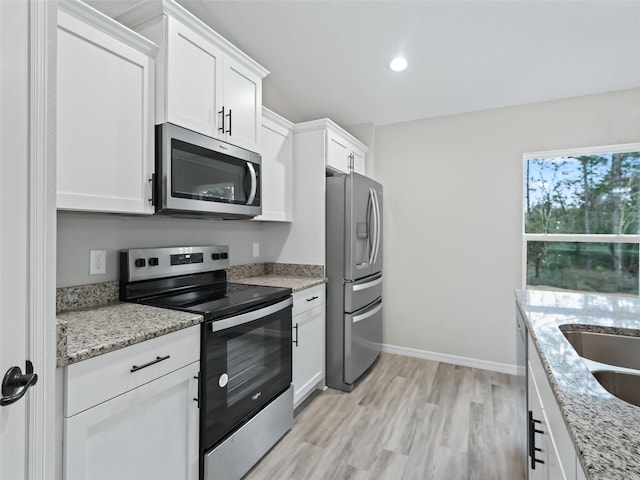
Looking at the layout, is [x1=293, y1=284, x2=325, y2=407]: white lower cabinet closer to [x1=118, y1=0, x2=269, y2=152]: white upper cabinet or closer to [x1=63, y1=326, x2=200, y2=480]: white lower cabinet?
[x1=63, y1=326, x2=200, y2=480]: white lower cabinet

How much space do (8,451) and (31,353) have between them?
0.72 ft

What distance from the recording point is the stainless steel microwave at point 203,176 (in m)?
1.63

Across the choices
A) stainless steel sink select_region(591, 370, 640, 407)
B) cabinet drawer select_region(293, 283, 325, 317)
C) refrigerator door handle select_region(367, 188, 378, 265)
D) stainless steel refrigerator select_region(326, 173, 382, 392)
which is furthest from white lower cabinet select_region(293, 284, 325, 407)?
stainless steel sink select_region(591, 370, 640, 407)

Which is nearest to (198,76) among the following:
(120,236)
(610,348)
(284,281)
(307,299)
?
(120,236)

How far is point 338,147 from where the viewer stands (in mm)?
2953

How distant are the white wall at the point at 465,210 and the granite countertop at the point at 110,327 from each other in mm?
2505

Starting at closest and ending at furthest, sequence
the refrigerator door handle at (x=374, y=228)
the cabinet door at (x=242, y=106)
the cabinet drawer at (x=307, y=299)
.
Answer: the cabinet door at (x=242, y=106) < the cabinet drawer at (x=307, y=299) < the refrigerator door handle at (x=374, y=228)

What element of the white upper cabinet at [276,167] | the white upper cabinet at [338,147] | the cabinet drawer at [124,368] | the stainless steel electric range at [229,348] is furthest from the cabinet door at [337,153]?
the cabinet drawer at [124,368]

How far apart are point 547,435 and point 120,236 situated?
2000 mm

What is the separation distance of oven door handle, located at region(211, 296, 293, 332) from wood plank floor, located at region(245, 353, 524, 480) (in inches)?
32.1

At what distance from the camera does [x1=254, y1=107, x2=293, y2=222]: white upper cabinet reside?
8.33 feet

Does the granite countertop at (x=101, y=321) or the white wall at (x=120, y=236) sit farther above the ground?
the white wall at (x=120, y=236)

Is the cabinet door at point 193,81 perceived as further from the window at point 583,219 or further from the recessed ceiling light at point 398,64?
the window at point 583,219

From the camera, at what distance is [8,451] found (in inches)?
31.1
